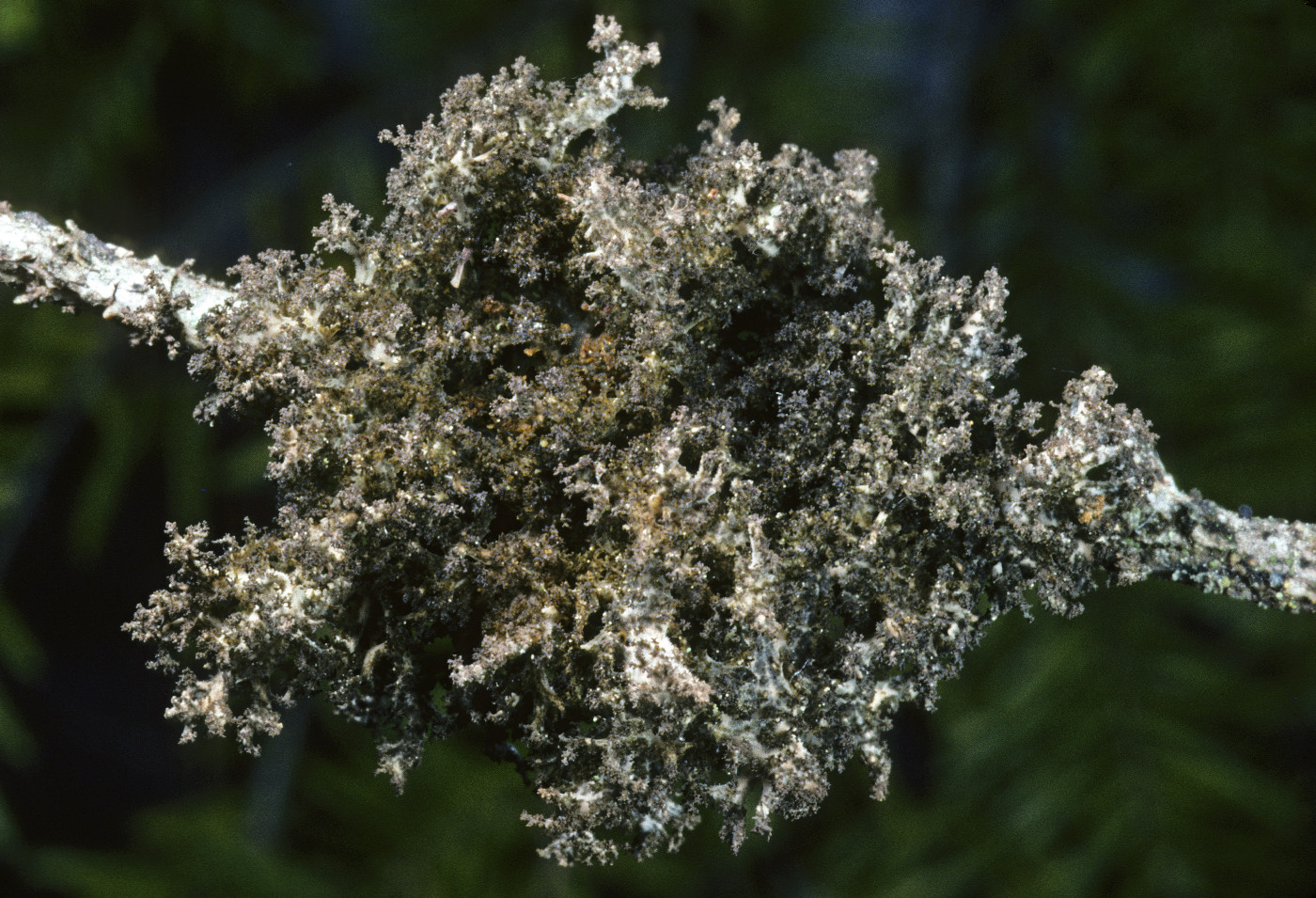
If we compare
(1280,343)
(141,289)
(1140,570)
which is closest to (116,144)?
(141,289)

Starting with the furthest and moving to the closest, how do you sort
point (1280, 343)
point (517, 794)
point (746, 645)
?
point (517, 794) < point (1280, 343) < point (746, 645)

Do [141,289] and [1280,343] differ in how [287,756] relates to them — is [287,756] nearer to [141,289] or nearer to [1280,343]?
[141,289]

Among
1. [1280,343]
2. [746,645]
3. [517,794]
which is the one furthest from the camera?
[517,794]

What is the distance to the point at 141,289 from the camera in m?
0.48

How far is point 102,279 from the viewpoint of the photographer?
1.60 feet

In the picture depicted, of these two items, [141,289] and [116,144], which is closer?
[141,289]

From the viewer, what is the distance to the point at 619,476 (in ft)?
1.45

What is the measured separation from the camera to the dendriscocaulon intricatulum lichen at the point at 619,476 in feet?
1.43

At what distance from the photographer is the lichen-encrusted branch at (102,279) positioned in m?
0.48

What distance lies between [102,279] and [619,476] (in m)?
0.32

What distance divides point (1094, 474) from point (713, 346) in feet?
0.81

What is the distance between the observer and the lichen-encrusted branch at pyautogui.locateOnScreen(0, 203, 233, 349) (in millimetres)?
477

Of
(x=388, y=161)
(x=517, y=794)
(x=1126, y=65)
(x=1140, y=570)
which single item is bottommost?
(x=517, y=794)

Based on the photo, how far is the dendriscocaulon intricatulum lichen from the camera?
0.44 m
